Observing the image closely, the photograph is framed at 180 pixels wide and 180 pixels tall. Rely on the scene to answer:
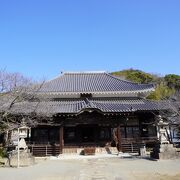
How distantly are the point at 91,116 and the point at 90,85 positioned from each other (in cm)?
551

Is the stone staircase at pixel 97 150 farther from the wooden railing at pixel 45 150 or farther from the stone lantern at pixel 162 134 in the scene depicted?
the stone lantern at pixel 162 134

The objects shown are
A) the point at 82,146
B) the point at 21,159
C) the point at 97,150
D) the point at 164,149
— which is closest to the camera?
the point at 21,159

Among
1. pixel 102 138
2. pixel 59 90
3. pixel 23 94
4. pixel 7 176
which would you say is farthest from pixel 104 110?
pixel 7 176

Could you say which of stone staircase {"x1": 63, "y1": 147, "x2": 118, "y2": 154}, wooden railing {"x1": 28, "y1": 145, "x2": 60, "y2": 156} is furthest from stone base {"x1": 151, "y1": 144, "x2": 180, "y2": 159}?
wooden railing {"x1": 28, "y1": 145, "x2": 60, "y2": 156}

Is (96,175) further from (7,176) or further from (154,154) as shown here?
(154,154)

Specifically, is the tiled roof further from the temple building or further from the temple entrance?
the temple entrance

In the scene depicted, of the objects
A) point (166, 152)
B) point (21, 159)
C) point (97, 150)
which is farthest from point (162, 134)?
point (21, 159)

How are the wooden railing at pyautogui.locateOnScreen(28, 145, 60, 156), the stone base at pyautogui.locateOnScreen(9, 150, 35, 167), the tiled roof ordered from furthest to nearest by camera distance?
the wooden railing at pyautogui.locateOnScreen(28, 145, 60, 156)
the tiled roof
the stone base at pyautogui.locateOnScreen(9, 150, 35, 167)

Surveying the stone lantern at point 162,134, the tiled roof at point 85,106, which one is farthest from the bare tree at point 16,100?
the stone lantern at point 162,134

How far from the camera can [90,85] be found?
2986cm

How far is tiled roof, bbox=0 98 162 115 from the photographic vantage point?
22578 millimetres

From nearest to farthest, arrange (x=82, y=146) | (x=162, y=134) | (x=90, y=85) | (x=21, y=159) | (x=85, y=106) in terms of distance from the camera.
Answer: (x=21, y=159) < (x=162, y=134) < (x=85, y=106) < (x=82, y=146) < (x=90, y=85)

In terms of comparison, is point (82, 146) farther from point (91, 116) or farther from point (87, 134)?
point (91, 116)

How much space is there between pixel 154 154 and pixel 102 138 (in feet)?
28.2
